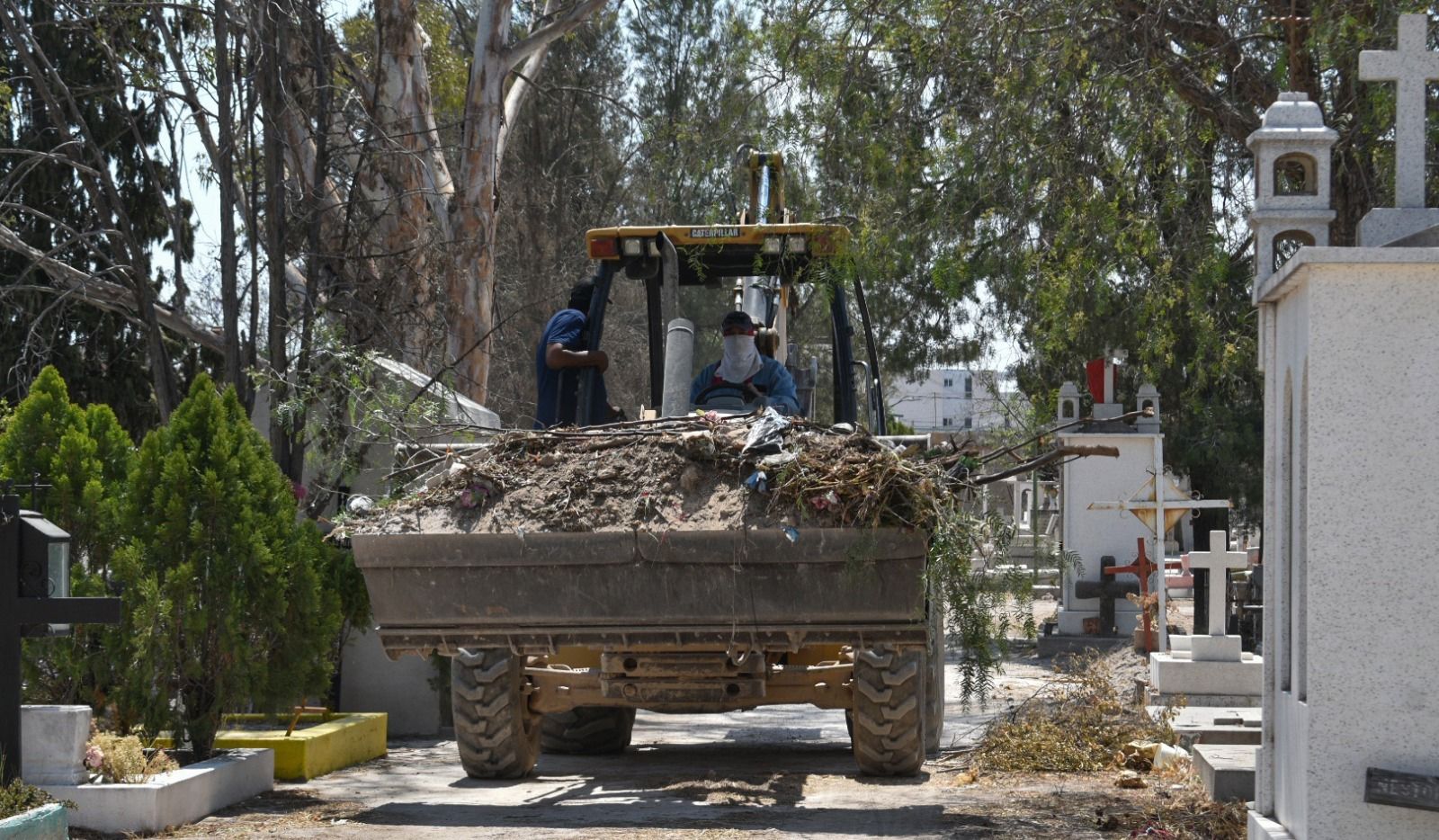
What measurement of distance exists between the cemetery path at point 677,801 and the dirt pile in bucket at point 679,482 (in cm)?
141

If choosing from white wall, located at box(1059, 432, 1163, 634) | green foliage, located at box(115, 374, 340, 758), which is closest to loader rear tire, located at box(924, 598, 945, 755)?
green foliage, located at box(115, 374, 340, 758)

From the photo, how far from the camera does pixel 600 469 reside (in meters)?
8.19

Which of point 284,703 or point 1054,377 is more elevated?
point 1054,377

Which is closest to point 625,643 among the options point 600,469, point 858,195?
point 600,469

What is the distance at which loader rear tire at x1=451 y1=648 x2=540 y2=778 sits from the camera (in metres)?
8.88

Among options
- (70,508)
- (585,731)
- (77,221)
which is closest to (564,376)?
(585,731)

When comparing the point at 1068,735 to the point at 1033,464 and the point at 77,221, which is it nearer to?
the point at 1033,464

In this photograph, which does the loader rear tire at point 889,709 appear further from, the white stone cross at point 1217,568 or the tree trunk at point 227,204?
the tree trunk at point 227,204

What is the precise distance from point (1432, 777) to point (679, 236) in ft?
20.2

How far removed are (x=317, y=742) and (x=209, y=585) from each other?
4.83ft

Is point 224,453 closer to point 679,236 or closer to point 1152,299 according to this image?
point 679,236

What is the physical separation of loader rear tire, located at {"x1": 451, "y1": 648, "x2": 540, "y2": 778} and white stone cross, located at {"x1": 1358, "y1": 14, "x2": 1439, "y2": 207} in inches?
196

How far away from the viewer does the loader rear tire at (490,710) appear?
888cm

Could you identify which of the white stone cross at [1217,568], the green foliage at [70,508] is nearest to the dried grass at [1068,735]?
the white stone cross at [1217,568]
